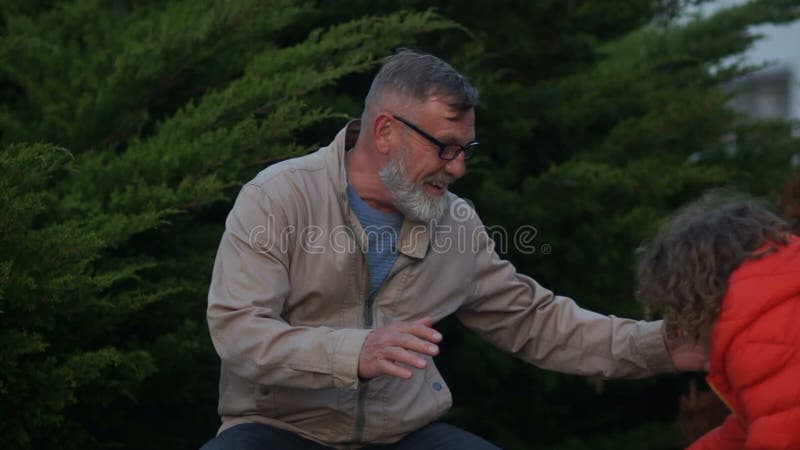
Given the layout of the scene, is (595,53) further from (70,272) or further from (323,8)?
(70,272)

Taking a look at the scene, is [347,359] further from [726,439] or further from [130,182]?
[130,182]

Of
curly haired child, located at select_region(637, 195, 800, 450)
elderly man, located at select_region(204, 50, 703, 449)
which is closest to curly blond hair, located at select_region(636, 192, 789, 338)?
curly haired child, located at select_region(637, 195, 800, 450)

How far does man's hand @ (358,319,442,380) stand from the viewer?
8.92 feet

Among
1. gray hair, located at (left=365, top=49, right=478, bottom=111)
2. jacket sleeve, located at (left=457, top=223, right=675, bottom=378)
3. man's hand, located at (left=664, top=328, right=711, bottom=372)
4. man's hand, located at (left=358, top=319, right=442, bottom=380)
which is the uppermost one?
gray hair, located at (left=365, top=49, right=478, bottom=111)

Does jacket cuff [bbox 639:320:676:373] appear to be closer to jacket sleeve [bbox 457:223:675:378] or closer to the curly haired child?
jacket sleeve [bbox 457:223:675:378]

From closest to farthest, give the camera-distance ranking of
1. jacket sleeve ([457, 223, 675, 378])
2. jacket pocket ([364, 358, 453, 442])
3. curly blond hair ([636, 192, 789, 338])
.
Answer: curly blond hair ([636, 192, 789, 338])
jacket pocket ([364, 358, 453, 442])
jacket sleeve ([457, 223, 675, 378])

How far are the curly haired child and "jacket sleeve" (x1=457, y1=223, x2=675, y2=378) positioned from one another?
0.46m

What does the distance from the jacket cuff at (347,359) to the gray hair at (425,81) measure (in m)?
0.82

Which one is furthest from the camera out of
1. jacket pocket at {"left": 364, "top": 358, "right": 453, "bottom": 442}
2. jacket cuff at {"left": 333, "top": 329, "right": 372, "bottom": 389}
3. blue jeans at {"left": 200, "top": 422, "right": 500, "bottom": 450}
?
jacket pocket at {"left": 364, "top": 358, "right": 453, "bottom": 442}

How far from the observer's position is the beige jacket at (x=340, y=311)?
296cm

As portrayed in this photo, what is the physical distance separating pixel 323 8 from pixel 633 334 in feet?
7.40

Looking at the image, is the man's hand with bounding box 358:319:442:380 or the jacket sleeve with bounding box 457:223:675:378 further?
the jacket sleeve with bounding box 457:223:675:378

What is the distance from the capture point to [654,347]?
11.0ft

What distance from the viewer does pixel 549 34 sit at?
5.50m
